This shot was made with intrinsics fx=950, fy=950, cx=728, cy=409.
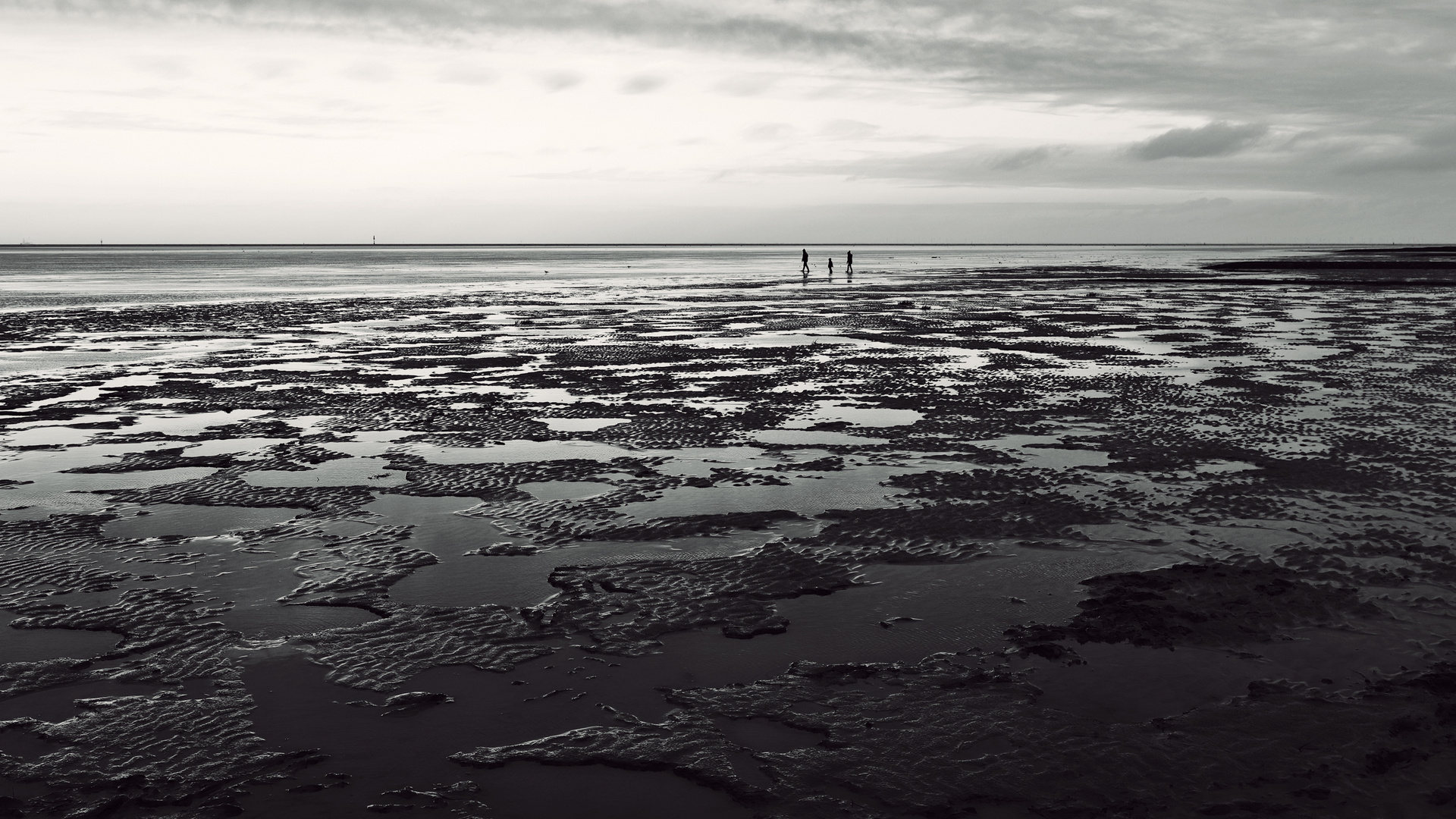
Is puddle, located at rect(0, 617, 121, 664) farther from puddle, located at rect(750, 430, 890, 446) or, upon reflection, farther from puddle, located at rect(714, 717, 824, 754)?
puddle, located at rect(750, 430, 890, 446)

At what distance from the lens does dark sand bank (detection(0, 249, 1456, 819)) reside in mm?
5535

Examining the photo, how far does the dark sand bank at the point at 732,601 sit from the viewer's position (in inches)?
218

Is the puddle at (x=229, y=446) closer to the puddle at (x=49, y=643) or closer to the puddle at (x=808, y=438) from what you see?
the puddle at (x=49, y=643)

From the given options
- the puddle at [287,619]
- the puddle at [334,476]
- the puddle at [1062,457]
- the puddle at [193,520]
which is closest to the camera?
the puddle at [287,619]

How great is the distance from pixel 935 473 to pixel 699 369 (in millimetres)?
10176

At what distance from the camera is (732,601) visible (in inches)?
321

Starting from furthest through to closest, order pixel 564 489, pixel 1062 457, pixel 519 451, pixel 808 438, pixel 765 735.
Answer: pixel 808 438, pixel 519 451, pixel 1062 457, pixel 564 489, pixel 765 735

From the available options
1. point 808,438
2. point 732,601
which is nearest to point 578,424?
point 808,438

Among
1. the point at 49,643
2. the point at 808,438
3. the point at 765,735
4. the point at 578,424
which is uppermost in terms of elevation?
the point at 578,424

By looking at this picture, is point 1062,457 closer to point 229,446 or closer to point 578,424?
point 578,424

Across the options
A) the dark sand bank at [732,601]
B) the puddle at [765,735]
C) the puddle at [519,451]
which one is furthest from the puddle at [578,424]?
the puddle at [765,735]

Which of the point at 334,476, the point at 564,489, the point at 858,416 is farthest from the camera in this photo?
the point at 858,416

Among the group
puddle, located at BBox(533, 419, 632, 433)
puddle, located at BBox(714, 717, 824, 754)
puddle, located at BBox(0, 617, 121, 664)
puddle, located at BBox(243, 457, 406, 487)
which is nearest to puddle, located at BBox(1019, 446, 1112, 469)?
puddle, located at BBox(533, 419, 632, 433)

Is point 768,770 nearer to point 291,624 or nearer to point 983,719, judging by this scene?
point 983,719
